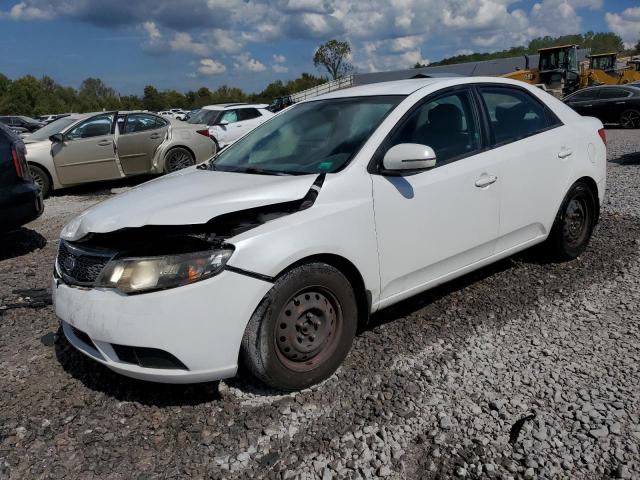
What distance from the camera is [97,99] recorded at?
81.2 m

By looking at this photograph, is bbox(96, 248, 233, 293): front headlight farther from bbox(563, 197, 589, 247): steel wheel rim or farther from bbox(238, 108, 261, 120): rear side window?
bbox(238, 108, 261, 120): rear side window

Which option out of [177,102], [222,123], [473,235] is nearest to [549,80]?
[222,123]

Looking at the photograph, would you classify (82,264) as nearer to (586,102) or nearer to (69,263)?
(69,263)

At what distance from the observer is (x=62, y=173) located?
968cm

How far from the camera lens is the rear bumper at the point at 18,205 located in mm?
5551

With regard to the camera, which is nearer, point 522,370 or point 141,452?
point 141,452

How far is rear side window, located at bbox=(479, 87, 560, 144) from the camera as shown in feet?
12.7

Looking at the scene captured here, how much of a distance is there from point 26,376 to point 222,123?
10844 mm

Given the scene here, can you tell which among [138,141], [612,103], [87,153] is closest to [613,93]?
[612,103]

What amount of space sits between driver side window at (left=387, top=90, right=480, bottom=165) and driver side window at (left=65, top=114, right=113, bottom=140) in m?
8.06

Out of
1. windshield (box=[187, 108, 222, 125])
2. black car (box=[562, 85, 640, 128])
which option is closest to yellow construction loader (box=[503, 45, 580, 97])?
black car (box=[562, 85, 640, 128])

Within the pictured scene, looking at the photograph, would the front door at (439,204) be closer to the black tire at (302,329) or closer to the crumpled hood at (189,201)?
the black tire at (302,329)

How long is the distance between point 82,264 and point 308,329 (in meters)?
1.27

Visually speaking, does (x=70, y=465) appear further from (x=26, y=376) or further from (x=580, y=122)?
(x=580, y=122)
